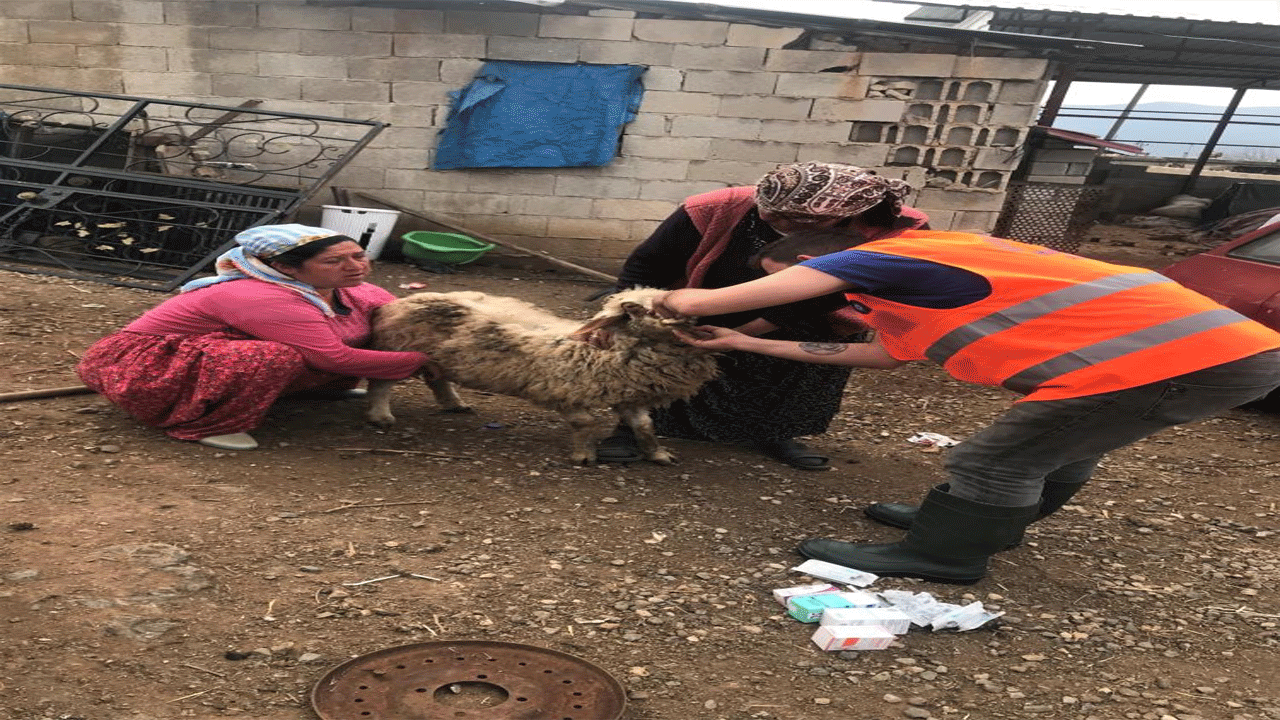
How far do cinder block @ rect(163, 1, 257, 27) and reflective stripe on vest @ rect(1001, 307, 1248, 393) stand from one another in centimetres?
827

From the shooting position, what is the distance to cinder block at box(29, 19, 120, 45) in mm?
8695

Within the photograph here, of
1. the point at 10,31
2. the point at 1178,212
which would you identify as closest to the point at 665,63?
the point at 10,31

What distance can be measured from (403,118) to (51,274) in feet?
11.0

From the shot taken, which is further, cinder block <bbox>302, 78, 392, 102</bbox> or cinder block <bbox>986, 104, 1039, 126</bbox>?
cinder block <bbox>302, 78, 392, 102</bbox>

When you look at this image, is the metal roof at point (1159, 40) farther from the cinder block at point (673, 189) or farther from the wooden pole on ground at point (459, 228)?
the wooden pole on ground at point (459, 228)

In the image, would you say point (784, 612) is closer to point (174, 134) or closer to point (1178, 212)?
point (174, 134)

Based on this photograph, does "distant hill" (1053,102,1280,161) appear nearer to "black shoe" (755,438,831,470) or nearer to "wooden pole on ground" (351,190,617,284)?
"wooden pole on ground" (351,190,617,284)

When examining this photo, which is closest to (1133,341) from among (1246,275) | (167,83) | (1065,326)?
(1065,326)

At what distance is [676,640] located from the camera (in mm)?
2795

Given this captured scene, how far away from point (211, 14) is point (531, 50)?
3.06 metres

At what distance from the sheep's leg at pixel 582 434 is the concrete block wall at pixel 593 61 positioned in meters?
5.17

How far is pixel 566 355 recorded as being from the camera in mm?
3990

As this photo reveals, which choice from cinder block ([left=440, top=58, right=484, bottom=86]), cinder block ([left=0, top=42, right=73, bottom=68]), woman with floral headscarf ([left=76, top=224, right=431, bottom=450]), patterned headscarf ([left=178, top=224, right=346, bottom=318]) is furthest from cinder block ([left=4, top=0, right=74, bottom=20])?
patterned headscarf ([left=178, top=224, right=346, bottom=318])

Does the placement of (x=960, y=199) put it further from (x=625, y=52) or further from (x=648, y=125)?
(x=625, y=52)
